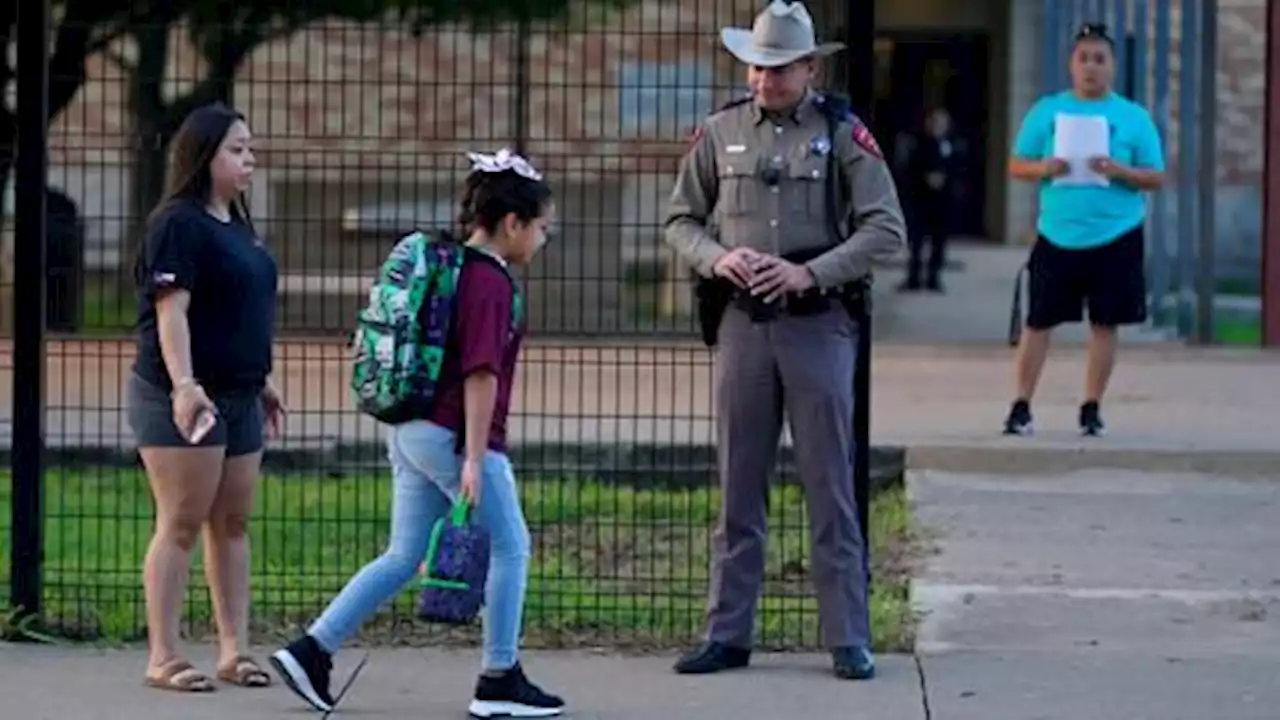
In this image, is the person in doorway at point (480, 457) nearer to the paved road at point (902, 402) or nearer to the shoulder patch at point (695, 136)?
the shoulder patch at point (695, 136)

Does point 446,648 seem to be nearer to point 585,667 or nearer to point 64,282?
point 585,667

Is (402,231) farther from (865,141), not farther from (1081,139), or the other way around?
(1081,139)

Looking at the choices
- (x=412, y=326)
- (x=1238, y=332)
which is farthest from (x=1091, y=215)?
(x=1238, y=332)

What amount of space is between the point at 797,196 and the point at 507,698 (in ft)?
5.48

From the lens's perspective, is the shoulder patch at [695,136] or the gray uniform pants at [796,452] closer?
the gray uniform pants at [796,452]

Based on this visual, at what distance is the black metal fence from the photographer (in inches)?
344

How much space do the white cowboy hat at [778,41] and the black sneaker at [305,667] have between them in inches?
82.0

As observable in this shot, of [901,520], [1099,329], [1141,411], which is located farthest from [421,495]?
[1141,411]

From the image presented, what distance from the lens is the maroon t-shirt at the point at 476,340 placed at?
7.24m

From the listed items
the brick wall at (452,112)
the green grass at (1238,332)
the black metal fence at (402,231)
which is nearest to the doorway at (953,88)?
the green grass at (1238,332)

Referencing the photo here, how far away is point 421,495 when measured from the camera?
7.45 meters

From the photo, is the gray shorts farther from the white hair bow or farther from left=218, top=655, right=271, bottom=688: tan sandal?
the white hair bow

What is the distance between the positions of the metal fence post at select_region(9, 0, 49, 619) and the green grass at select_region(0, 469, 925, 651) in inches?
25.0

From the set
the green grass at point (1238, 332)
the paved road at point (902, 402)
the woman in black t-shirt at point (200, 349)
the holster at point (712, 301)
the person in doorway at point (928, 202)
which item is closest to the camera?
the woman in black t-shirt at point (200, 349)
